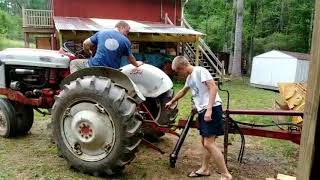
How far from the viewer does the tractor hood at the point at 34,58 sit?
5.66 m

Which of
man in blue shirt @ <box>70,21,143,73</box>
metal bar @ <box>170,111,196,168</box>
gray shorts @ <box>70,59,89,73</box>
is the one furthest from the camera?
gray shorts @ <box>70,59,89,73</box>

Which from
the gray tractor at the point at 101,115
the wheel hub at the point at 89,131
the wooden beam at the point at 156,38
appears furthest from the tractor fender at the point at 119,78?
the wooden beam at the point at 156,38

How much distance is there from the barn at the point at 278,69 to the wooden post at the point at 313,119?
16376 millimetres

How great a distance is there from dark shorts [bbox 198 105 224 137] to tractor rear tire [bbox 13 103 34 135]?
3046mm

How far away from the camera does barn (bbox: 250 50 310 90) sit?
16.7 metres

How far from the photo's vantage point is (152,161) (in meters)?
5.21

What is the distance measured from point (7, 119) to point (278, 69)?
13.9 metres

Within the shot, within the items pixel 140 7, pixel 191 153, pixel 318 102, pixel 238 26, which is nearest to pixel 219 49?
pixel 238 26

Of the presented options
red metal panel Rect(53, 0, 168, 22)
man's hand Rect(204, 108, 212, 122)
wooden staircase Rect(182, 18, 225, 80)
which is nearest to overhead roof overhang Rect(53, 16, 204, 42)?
wooden staircase Rect(182, 18, 225, 80)

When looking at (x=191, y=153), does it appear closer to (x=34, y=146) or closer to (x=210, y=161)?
(x=210, y=161)

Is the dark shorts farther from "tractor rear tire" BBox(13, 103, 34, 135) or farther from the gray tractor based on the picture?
"tractor rear tire" BBox(13, 103, 34, 135)

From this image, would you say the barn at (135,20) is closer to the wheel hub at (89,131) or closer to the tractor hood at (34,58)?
the tractor hood at (34,58)

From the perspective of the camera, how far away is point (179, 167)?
503 cm

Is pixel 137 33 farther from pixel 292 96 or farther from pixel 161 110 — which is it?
pixel 161 110
